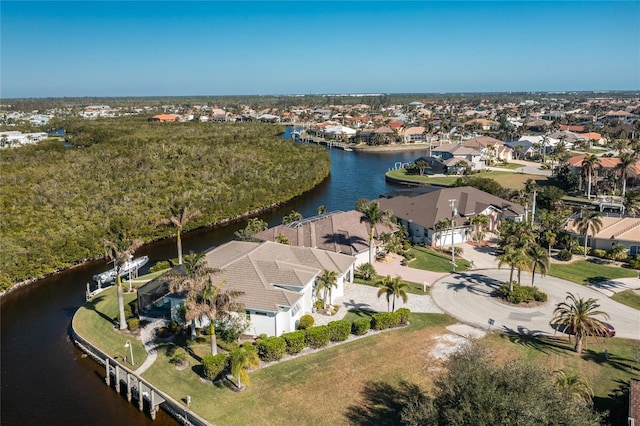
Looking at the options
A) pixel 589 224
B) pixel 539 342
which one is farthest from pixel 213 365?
pixel 589 224

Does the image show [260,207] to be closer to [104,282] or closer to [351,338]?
[104,282]

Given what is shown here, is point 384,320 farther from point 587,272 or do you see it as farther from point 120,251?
point 587,272

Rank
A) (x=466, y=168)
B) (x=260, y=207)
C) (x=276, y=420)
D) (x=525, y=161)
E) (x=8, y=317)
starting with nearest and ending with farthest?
(x=276, y=420) < (x=8, y=317) < (x=260, y=207) < (x=466, y=168) < (x=525, y=161)

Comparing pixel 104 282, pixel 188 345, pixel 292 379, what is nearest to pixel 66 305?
pixel 104 282

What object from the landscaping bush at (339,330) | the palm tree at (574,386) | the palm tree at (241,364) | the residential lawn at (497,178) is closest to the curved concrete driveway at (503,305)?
the landscaping bush at (339,330)

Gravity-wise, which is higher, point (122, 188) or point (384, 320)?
point (122, 188)

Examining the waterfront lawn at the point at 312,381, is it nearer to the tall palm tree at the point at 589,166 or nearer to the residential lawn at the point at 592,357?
the residential lawn at the point at 592,357
